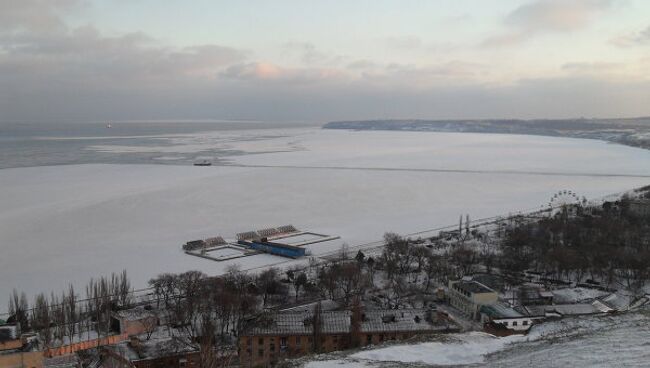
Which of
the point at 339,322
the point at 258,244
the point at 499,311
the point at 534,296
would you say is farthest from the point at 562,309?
the point at 258,244

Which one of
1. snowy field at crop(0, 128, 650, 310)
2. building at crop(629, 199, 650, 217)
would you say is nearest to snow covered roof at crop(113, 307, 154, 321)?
snowy field at crop(0, 128, 650, 310)

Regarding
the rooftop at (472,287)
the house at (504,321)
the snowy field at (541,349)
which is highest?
the snowy field at (541,349)

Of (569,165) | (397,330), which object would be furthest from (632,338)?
(569,165)

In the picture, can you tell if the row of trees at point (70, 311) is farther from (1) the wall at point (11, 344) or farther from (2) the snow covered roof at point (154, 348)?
(1) the wall at point (11, 344)

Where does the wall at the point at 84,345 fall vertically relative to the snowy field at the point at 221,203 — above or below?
below

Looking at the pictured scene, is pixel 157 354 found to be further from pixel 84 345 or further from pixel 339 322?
pixel 339 322

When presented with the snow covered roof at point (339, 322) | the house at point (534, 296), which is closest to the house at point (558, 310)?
the house at point (534, 296)

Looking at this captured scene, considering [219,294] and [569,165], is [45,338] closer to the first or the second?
[219,294]

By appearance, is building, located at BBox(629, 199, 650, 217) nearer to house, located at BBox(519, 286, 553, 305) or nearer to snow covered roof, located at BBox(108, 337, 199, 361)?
house, located at BBox(519, 286, 553, 305)
